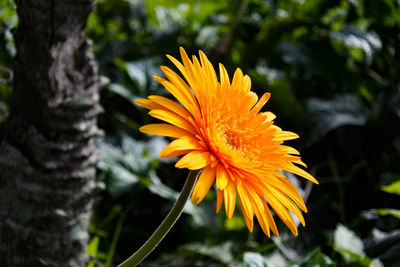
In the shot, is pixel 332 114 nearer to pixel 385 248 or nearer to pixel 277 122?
pixel 277 122

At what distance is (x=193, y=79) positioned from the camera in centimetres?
83

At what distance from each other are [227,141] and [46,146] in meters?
0.44

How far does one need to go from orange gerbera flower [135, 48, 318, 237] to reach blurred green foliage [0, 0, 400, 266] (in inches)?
16.8

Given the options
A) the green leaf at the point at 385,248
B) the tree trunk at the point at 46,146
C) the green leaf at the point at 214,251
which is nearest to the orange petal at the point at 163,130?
the tree trunk at the point at 46,146

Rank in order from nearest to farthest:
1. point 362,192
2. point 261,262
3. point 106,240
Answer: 1. point 261,262
2. point 106,240
3. point 362,192

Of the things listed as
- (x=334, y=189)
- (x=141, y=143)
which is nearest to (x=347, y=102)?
(x=334, y=189)

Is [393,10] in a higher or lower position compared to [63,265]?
higher

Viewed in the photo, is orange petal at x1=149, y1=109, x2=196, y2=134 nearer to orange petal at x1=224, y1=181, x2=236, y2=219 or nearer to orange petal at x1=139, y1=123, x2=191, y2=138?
orange petal at x1=139, y1=123, x2=191, y2=138

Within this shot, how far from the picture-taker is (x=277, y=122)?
206 centimetres

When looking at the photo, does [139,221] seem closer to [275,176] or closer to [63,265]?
[63,265]

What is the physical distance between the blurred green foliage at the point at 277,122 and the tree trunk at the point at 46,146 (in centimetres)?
24

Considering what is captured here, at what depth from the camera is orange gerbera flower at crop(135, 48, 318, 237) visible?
2.35 feet

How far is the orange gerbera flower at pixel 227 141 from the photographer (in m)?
0.72

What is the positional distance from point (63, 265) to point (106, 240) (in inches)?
16.6
